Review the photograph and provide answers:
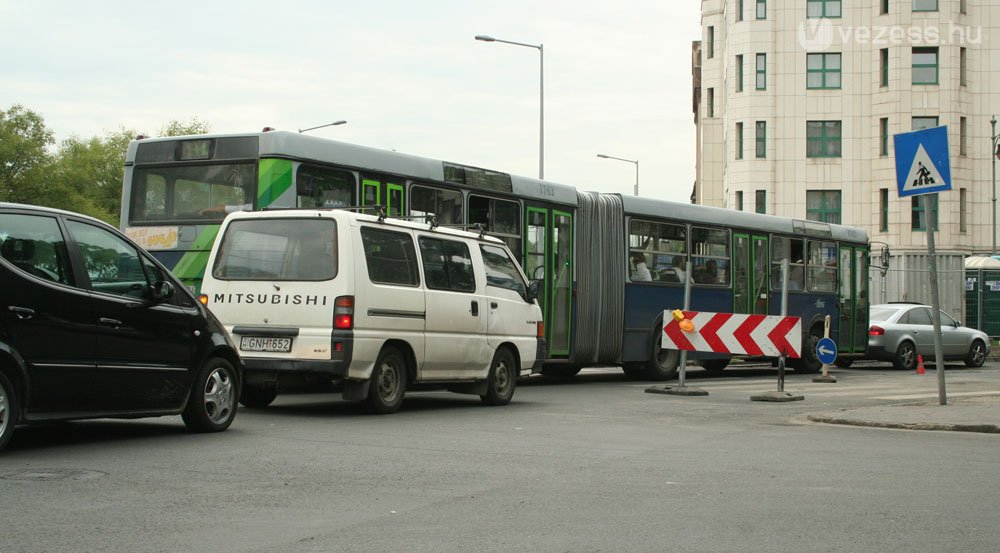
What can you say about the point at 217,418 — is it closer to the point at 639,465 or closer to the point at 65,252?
the point at 65,252

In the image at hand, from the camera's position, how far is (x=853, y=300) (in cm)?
2756

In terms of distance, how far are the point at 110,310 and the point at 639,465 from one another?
414 cm

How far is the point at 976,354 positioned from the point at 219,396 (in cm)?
2517

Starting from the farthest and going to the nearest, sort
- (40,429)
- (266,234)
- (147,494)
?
(266,234)
(40,429)
(147,494)

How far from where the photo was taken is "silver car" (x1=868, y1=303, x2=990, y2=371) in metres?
28.4

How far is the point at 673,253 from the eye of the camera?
2223 cm

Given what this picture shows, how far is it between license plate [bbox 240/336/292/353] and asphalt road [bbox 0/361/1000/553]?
706 mm

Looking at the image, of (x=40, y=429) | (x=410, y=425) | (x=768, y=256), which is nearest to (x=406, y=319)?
(x=410, y=425)

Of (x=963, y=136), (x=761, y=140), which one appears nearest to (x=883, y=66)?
(x=963, y=136)

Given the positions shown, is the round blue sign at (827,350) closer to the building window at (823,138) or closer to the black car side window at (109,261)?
the black car side window at (109,261)

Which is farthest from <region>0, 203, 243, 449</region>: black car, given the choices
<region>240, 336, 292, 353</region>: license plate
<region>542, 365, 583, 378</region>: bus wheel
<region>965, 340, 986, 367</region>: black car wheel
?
<region>965, 340, 986, 367</region>: black car wheel

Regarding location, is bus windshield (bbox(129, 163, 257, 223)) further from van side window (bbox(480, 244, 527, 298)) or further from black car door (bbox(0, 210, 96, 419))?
black car door (bbox(0, 210, 96, 419))

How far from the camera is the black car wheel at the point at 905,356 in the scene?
28.5 m

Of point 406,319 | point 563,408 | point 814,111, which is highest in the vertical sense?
point 814,111
